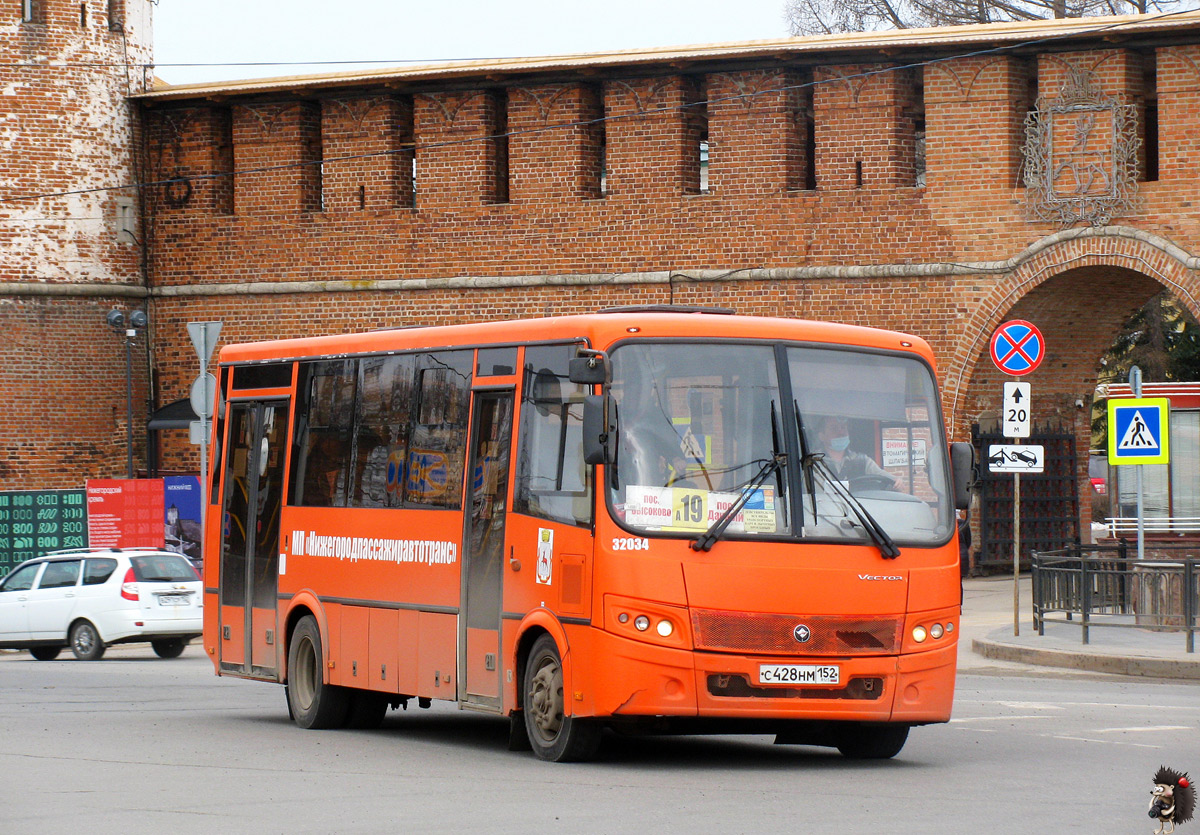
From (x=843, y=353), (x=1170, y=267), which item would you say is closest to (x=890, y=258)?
(x=1170, y=267)

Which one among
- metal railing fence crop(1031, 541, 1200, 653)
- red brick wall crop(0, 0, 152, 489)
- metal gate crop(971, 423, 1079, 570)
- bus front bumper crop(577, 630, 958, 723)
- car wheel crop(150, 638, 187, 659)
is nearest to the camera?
bus front bumper crop(577, 630, 958, 723)

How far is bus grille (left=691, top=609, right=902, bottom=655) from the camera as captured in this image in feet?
35.3

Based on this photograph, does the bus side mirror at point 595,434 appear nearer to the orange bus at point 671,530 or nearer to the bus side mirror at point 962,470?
the orange bus at point 671,530

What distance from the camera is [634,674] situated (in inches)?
419

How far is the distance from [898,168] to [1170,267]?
4.10 meters

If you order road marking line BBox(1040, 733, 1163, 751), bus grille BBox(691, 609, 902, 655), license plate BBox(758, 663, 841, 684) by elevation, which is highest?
bus grille BBox(691, 609, 902, 655)

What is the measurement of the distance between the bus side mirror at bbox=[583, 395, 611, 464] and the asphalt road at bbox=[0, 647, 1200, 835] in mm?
1667

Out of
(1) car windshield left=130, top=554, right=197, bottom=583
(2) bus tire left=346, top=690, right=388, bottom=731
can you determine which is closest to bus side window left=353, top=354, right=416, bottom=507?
(2) bus tire left=346, top=690, right=388, bottom=731

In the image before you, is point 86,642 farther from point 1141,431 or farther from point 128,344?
point 1141,431

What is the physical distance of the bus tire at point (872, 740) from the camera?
11.6 metres

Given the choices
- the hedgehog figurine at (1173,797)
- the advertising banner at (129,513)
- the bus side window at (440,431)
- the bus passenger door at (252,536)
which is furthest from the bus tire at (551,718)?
the advertising banner at (129,513)

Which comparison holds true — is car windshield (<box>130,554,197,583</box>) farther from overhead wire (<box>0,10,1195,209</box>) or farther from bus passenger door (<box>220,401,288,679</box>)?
overhead wire (<box>0,10,1195,209</box>)

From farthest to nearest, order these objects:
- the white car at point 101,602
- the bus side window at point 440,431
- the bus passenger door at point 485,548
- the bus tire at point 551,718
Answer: the white car at point 101,602 < the bus side window at point 440,431 < the bus passenger door at point 485,548 < the bus tire at point 551,718

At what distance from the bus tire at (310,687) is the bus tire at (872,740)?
373cm
